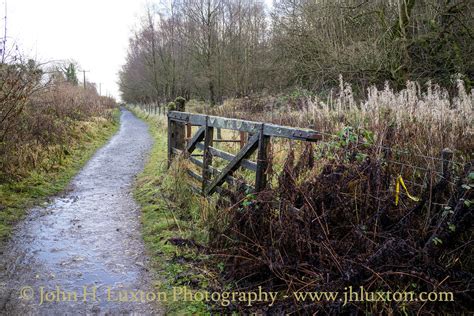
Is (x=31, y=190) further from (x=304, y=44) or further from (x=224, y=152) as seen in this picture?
(x=304, y=44)

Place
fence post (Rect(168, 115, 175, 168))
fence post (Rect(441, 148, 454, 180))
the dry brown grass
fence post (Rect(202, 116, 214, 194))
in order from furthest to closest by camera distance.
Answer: fence post (Rect(168, 115, 175, 168)) → the dry brown grass → fence post (Rect(202, 116, 214, 194)) → fence post (Rect(441, 148, 454, 180))

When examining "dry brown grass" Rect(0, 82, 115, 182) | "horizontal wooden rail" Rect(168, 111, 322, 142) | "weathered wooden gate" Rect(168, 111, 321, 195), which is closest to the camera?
"horizontal wooden rail" Rect(168, 111, 322, 142)

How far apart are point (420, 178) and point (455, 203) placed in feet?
3.42

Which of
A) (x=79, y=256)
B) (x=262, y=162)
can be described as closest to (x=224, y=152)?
(x=262, y=162)

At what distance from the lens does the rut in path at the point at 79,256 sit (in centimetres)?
370

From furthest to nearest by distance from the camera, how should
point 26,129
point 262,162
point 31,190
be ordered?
point 26,129
point 31,190
point 262,162

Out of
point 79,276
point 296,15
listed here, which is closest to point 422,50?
point 296,15

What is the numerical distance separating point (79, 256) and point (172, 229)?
1345mm

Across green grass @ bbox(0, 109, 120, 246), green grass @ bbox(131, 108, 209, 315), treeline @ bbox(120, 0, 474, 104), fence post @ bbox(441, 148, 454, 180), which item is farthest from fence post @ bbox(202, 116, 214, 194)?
treeline @ bbox(120, 0, 474, 104)

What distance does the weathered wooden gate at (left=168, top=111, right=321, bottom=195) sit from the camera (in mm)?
4496

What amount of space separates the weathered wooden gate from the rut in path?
4.69 ft

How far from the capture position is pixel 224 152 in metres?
5.86

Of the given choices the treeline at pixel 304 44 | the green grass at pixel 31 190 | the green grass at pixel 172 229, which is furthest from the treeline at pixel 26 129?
the treeline at pixel 304 44

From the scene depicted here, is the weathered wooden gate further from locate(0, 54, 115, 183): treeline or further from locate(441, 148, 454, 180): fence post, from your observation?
locate(0, 54, 115, 183): treeline
